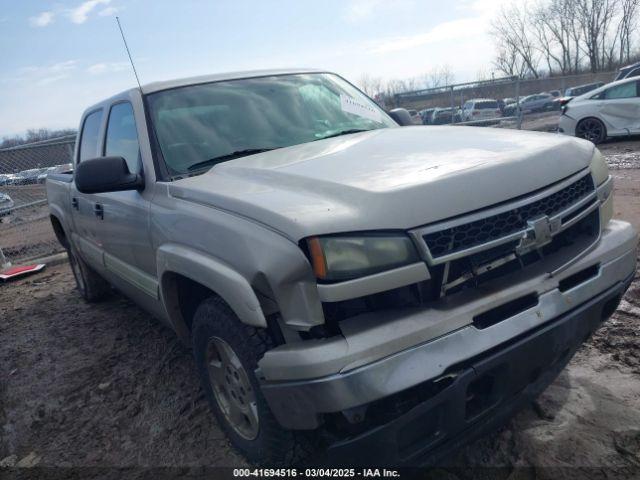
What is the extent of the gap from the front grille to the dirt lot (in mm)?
1053

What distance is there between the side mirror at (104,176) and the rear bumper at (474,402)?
1817 mm

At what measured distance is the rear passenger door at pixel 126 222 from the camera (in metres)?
2.96

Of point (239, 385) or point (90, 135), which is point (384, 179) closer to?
point (239, 385)

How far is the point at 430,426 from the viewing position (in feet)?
5.95

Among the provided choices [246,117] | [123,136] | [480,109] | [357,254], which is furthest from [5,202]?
[480,109]

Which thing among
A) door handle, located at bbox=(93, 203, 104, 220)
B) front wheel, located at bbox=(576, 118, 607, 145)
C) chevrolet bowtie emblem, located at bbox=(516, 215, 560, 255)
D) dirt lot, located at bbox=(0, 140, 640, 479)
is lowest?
dirt lot, located at bbox=(0, 140, 640, 479)

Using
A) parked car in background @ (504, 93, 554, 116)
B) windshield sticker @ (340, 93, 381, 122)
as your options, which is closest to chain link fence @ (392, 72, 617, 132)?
parked car in background @ (504, 93, 554, 116)

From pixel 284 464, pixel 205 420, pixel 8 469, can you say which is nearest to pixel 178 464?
pixel 205 420

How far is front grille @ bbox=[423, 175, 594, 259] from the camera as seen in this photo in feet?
6.13

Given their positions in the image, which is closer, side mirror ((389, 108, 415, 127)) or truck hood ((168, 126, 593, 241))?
truck hood ((168, 126, 593, 241))

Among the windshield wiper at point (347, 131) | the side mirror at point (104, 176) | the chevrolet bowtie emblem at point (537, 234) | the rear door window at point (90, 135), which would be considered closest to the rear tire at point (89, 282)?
the rear door window at point (90, 135)

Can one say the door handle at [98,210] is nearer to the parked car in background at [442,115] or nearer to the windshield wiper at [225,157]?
the windshield wiper at [225,157]

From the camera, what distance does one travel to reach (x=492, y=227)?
1.96 m

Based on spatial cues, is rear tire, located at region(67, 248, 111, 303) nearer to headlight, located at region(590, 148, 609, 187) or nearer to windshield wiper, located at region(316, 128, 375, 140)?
windshield wiper, located at region(316, 128, 375, 140)
